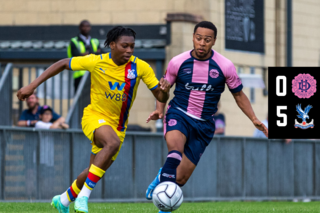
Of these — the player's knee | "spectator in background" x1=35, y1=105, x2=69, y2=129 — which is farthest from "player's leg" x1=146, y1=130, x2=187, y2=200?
"spectator in background" x1=35, y1=105, x2=69, y2=129

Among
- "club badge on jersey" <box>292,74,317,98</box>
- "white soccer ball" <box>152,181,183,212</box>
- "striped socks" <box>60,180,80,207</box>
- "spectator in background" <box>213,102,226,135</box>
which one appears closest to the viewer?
"white soccer ball" <box>152,181,183,212</box>

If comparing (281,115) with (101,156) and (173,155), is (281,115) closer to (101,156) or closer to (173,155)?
(101,156)

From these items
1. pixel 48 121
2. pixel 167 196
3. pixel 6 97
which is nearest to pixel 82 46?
pixel 48 121

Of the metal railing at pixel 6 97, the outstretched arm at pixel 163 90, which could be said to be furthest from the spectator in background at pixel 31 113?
the outstretched arm at pixel 163 90

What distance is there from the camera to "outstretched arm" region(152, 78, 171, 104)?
349 inches

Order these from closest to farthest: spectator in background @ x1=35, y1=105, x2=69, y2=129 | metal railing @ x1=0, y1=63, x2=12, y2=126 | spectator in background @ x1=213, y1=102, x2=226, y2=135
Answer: metal railing @ x1=0, y1=63, x2=12, y2=126 → spectator in background @ x1=35, y1=105, x2=69, y2=129 → spectator in background @ x1=213, y1=102, x2=226, y2=135

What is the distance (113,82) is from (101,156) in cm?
91

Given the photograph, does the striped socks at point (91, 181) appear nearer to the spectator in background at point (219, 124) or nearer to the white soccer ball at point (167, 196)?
the white soccer ball at point (167, 196)

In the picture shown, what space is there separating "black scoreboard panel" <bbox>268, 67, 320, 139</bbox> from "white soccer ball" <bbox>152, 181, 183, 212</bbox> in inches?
399

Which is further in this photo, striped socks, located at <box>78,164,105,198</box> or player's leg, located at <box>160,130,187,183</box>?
striped socks, located at <box>78,164,105,198</box>

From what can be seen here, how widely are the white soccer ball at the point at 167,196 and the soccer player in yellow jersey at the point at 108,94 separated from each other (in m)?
1.00

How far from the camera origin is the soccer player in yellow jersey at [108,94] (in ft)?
30.2

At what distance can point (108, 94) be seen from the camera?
944 cm

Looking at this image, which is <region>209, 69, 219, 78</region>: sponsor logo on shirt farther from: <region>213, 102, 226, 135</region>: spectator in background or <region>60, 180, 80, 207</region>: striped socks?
<region>213, 102, 226, 135</region>: spectator in background
